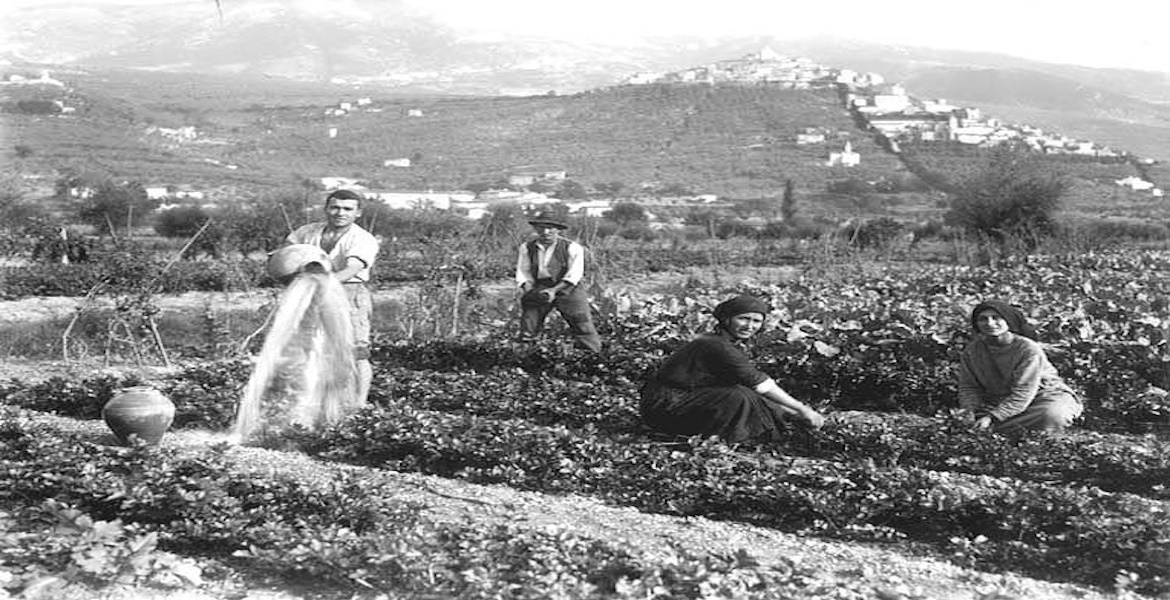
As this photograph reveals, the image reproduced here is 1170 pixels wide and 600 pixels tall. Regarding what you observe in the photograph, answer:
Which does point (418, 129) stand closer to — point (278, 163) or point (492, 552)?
point (278, 163)

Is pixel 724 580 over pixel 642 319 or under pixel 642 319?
over

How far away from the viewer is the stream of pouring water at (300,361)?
5812 millimetres

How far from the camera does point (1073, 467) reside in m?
4.92

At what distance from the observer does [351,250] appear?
19.9 ft

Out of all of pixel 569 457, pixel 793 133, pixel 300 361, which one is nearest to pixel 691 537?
pixel 569 457

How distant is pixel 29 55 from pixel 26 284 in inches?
3121

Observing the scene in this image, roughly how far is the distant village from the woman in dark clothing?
79.7ft

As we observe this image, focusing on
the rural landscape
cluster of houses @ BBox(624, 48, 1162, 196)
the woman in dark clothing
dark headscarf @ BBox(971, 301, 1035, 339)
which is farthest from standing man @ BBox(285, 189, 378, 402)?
cluster of houses @ BBox(624, 48, 1162, 196)

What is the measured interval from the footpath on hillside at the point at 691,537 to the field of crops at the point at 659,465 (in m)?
0.14

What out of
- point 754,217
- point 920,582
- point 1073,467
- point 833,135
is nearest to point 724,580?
point 920,582

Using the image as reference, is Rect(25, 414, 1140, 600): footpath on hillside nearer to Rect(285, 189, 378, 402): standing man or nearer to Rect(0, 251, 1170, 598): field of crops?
Rect(0, 251, 1170, 598): field of crops

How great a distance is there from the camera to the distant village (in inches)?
1689

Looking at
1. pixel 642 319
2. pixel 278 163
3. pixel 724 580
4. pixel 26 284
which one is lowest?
pixel 278 163

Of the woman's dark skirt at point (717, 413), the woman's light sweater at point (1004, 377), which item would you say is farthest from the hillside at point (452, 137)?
the woman's light sweater at point (1004, 377)
